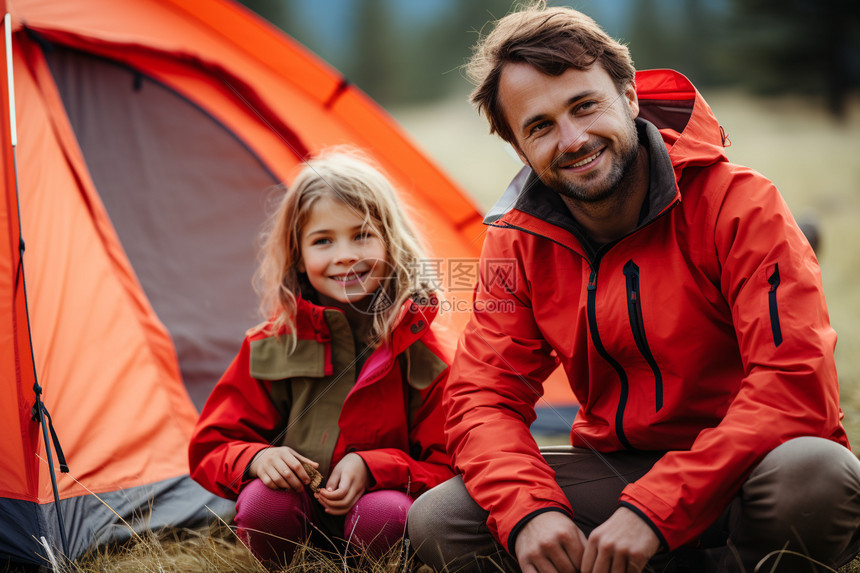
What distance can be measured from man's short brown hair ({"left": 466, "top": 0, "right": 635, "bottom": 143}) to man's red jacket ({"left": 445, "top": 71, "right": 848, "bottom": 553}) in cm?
18

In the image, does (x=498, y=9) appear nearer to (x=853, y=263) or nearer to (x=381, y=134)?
(x=853, y=263)

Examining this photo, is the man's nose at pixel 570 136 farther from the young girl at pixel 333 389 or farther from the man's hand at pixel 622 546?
the man's hand at pixel 622 546

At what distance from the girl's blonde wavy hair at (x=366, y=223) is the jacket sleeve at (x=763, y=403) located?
865 mm

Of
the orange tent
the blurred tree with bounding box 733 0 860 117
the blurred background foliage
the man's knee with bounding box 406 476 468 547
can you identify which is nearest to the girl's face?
the orange tent

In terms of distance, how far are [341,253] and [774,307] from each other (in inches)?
43.0

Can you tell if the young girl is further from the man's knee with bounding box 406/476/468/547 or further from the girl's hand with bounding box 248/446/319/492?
the man's knee with bounding box 406/476/468/547

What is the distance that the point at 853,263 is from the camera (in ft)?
19.3

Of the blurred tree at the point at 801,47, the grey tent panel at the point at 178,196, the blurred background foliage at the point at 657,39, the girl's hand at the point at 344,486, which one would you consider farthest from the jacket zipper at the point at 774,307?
the blurred tree at the point at 801,47

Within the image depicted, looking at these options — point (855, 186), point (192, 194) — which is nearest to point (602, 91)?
point (192, 194)

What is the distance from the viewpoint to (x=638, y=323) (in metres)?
1.58

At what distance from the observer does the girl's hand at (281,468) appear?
1.82m

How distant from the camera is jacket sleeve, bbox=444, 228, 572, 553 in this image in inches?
59.0

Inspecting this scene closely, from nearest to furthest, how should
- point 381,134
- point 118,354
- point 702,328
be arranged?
1. point 702,328
2. point 118,354
3. point 381,134

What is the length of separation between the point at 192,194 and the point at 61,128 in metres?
0.51
